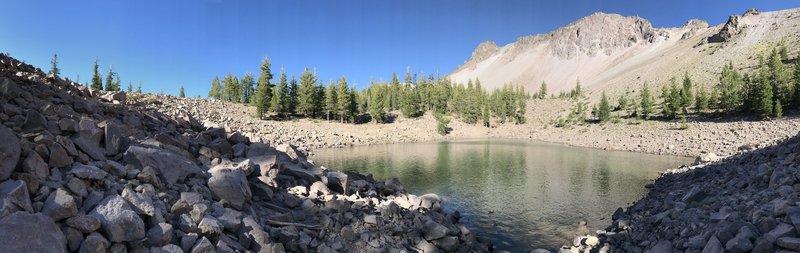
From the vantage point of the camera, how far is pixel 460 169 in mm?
41312

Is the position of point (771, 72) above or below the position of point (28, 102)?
above

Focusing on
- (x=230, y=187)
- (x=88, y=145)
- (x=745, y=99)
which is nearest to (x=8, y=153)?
(x=88, y=145)

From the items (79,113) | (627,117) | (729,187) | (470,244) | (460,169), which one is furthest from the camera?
(627,117)

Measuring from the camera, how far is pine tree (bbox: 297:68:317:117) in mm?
89250

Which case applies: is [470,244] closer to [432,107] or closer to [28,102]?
[28,102]

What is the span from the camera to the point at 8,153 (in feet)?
25.6

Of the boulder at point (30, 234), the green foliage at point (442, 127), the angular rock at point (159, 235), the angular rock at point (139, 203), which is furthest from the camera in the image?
the green foliage at point (442, 127)

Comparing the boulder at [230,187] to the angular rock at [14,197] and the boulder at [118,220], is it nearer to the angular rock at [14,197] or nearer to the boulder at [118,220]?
the boulder at [118,220]

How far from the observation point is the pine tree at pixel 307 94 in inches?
3514

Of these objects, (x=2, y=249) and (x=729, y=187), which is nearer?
(x=2, y=249)

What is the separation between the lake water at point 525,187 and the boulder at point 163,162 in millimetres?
12803

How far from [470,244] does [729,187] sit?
1150 centimetres

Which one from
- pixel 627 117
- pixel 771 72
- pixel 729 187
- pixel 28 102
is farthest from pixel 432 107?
pixel 28 102

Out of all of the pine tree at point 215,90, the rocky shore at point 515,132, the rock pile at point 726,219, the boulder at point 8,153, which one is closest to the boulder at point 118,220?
the boulder at point 8,153
